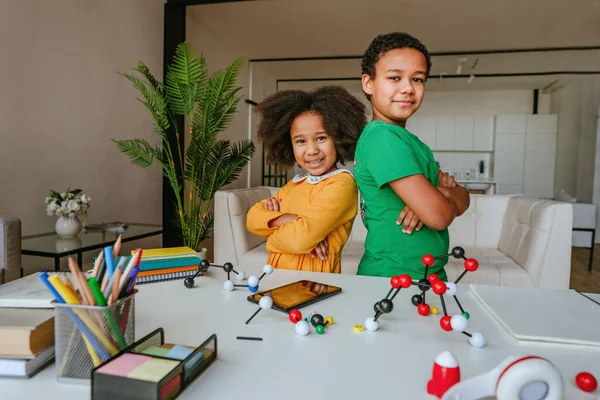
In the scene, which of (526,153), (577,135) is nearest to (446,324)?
(577,135)

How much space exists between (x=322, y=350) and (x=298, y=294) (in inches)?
9.6

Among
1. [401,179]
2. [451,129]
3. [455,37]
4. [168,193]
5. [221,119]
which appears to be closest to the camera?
[401,179]

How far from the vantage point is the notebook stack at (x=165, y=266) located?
3.20ft

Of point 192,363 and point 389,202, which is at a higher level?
point 389,202

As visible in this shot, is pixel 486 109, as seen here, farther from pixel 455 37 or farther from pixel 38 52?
pixel 38 52

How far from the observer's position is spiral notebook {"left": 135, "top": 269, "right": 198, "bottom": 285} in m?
0.96

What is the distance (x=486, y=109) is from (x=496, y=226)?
705 centimetres

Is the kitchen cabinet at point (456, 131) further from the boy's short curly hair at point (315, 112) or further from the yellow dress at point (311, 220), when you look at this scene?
the yellow dress at point (311, 220)

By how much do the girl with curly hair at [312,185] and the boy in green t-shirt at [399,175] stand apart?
0.47ft

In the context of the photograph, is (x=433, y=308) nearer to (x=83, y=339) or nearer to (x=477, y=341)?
(x=477, y=341)

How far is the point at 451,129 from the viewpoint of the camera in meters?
9.20

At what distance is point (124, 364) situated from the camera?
0.46 m

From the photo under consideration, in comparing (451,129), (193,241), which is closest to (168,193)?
(193,241)

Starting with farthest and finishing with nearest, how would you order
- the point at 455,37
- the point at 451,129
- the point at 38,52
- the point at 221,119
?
the point at 451,129
the point at 455,37
the point at 221,119
the point at 38,52
